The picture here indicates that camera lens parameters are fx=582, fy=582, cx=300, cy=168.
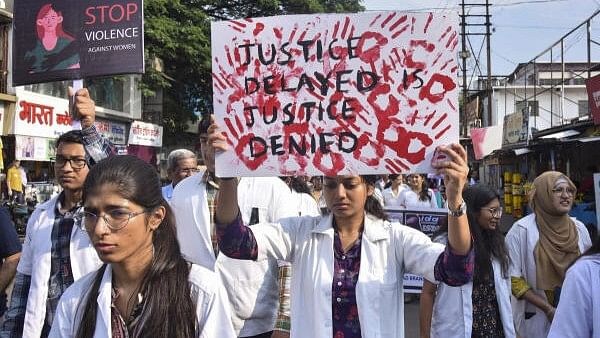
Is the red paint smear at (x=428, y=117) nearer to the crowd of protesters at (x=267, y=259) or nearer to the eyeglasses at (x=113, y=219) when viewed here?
the crowd of protesters at (x=267, y=259)

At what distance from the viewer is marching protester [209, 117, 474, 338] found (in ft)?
7.90

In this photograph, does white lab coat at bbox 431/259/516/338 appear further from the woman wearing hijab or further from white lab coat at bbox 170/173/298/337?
white lab coat at bbox 170/173/298/337

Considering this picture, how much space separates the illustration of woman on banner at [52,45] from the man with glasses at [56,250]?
141 centimetres

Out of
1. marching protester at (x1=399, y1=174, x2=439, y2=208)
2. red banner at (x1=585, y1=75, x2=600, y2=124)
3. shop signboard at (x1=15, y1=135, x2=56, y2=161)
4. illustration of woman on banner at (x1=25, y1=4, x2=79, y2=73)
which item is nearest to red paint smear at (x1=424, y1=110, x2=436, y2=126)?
illustration of woman on banner at (x1=25, y1=4, x2=79, y2=73)

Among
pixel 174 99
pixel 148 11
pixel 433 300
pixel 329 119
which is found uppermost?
pixel 148 11

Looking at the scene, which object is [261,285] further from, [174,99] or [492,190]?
[174,99]

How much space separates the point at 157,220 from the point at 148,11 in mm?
16629

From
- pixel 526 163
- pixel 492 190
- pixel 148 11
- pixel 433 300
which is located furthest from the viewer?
pixel 526 163

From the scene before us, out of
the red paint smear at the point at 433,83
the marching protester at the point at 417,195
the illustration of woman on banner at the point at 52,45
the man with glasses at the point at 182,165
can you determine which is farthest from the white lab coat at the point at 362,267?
the marching protester at the point at 417,195

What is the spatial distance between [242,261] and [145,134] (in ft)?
59.2

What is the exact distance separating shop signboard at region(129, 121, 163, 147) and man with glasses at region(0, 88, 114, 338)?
670 inches

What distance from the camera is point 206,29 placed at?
1998cm

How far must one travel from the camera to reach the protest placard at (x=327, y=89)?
2.55 metres

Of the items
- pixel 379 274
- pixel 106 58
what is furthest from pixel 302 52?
pixel 106 58
